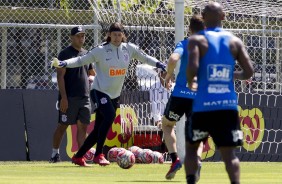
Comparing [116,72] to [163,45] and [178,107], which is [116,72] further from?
[163,45]

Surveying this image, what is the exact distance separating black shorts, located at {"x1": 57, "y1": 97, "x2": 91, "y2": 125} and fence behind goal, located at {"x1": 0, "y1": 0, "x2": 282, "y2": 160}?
5.22 feet

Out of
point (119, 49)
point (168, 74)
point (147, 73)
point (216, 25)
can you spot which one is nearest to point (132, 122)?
point (147, 73)

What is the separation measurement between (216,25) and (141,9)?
9.47 m

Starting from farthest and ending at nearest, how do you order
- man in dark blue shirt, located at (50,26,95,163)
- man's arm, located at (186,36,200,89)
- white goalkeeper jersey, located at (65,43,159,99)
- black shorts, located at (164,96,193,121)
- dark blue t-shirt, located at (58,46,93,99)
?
dark blue t-shirt, located at (58,46,93,99), man in dark blue shirt, located at (50,26,95,163), white goalkeeper jersey, located at (65,43,159,99), black shorts, located at (164,96,193,121), man's arm, located at (186,36,200,89)

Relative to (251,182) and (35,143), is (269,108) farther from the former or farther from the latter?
(251,182)

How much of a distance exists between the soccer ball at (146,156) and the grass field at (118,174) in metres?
0.40

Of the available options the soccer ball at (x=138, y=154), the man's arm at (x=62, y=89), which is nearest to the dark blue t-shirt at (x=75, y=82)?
the man's arm at (x=62, y=89)

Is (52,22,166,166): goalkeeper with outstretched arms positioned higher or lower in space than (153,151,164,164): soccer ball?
higher

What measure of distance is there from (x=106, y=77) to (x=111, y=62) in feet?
0.80

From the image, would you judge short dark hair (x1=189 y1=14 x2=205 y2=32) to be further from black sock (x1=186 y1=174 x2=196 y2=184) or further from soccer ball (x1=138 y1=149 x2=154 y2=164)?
soccer ball (x1=138 y1=149 x2=154 y2=164)

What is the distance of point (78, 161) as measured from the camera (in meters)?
15.9

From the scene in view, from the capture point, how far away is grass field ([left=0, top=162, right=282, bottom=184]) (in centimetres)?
1274

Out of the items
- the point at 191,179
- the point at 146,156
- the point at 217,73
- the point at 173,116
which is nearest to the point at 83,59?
the point at 146,156

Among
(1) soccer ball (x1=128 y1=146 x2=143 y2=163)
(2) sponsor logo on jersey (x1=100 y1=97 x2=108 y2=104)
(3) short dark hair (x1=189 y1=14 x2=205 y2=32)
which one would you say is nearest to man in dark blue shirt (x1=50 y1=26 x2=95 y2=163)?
(1) soccer ball (x1=128 y1=146 x2=143 y2=163)
